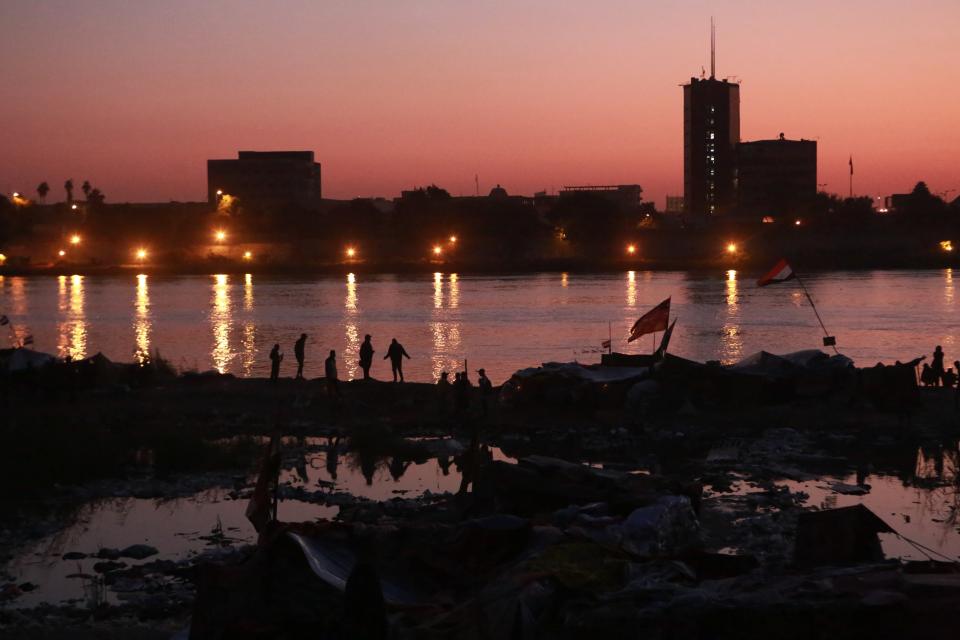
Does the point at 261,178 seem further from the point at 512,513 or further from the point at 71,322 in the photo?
the point at 512,513

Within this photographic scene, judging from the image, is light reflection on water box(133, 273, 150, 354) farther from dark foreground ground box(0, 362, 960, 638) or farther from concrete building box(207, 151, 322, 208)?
concrete building box(207, 151, 322, 208)

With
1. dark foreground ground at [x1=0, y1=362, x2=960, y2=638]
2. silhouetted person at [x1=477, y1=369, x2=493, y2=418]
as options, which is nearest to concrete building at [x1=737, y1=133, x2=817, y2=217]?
silhouetted person at [x1=477, y1=369, x2=493, y2=418]

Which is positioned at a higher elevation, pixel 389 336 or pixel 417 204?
pixel 417 204

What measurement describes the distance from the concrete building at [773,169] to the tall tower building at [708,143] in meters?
8.20

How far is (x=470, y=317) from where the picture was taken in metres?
63.7

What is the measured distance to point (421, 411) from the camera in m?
20.9

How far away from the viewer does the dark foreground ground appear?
284 inches

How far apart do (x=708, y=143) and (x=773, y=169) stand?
17.0 m

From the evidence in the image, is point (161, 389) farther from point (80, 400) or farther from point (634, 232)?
point (634, 232)

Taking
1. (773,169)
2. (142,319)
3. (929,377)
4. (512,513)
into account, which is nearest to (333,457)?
(512,513)

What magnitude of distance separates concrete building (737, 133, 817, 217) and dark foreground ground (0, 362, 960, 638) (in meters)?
159

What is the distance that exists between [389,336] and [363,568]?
46.6 meters

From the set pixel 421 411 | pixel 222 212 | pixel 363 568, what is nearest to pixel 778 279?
pixel 421 411

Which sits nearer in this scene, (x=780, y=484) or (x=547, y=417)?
(x=780, y=484)
